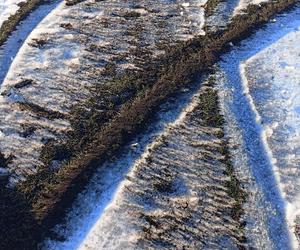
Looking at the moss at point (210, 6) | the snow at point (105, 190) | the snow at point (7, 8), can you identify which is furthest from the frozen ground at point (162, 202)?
the snow at point (7, 8)

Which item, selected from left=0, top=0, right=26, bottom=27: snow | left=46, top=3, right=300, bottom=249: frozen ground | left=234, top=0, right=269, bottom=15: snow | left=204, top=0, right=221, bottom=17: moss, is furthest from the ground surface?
left=0, top=0, right=26, bottom=27: snow

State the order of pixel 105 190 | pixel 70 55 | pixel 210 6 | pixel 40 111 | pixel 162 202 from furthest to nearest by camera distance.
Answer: pixel 210 6 < pixel 70 55 < pixel 40 111 < pixel 105 190 < pixel 162 202

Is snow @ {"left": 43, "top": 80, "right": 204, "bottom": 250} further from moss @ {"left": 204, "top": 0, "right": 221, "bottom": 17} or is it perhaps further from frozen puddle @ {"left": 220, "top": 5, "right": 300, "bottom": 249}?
moss @ {"left": 204, "top": 0, "right": 221, "bottom": 17}

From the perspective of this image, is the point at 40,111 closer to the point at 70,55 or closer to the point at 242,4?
the point at 70,55

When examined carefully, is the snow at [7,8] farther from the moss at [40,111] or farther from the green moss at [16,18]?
the moss at [40,111]

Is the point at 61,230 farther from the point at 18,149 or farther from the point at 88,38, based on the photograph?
the point at 88,38

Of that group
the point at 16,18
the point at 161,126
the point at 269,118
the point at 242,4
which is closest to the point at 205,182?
the point at 161,126
